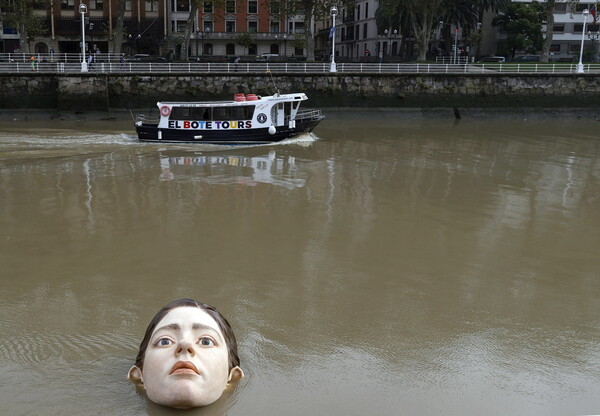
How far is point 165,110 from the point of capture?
27.9 meters

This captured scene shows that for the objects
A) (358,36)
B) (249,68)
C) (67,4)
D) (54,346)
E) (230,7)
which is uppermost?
(230,7)

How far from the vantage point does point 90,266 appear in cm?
1141

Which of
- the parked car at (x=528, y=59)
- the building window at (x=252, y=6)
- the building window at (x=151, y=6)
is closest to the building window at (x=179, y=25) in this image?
the building window at (x=151, y=6)

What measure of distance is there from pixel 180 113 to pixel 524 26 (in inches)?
1813

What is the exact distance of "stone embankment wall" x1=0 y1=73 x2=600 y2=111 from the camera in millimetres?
36875

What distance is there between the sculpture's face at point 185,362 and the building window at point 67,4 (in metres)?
62.7

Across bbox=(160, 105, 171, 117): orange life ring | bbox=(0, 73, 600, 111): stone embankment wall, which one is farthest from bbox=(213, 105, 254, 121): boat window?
bbox=(0, 73, 600, 111): stone embankment wall

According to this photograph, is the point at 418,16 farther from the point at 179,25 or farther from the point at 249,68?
the point at 179,25

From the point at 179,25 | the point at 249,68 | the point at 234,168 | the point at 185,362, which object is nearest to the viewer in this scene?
the point at 185,362

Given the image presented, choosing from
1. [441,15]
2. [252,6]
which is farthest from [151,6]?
[441,15]

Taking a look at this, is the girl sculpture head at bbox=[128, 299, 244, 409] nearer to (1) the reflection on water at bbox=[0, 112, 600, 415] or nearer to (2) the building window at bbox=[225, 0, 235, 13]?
(1) the reflection on water at bbox=[0, 112, 600, 415]

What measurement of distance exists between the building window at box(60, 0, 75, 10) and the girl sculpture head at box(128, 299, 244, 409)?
62513 millimetres

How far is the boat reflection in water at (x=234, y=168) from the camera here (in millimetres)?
19797

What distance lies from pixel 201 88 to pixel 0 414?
33536mm
